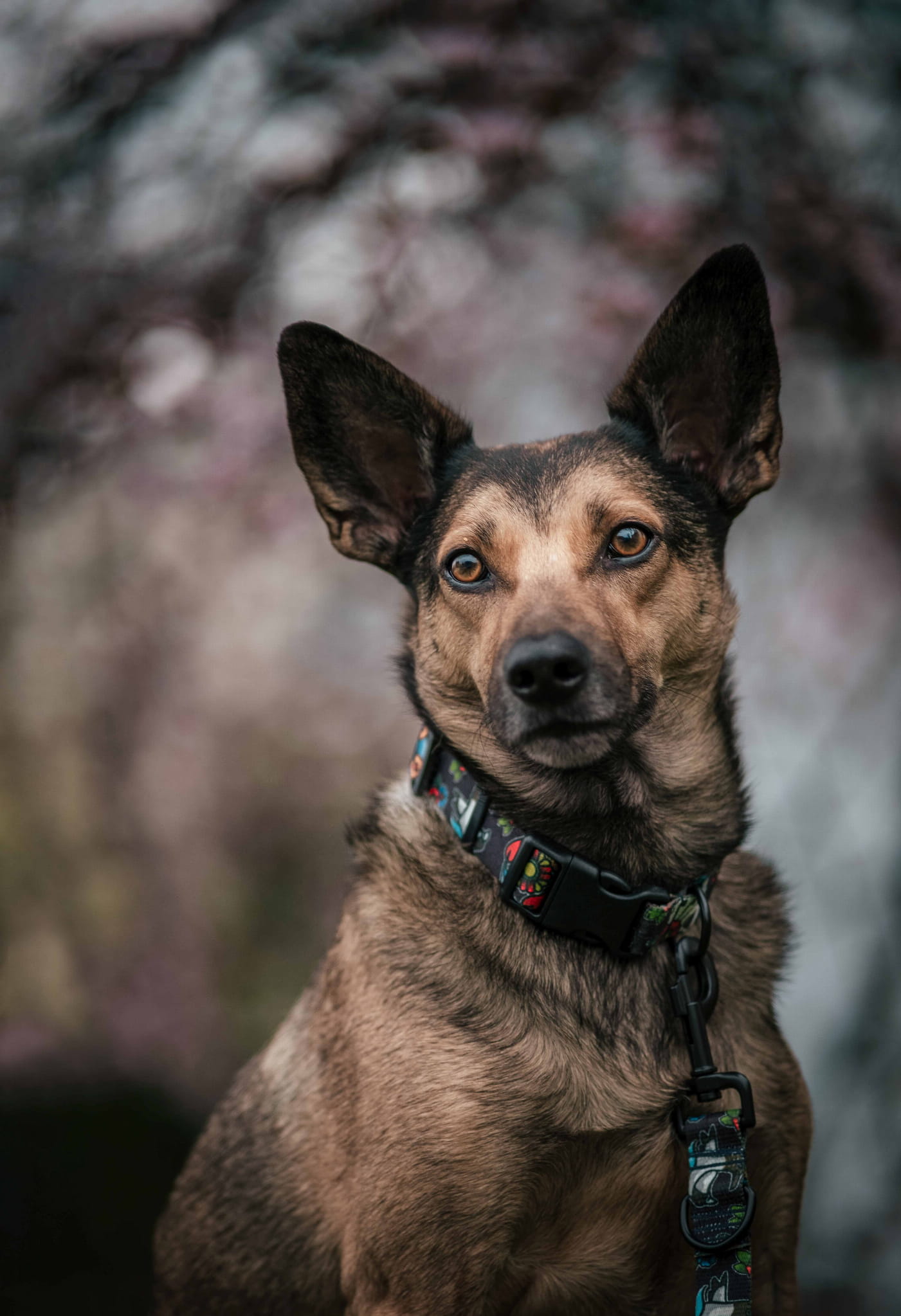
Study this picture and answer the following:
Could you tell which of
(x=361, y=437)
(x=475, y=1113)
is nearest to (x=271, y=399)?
(x=361, y=437)

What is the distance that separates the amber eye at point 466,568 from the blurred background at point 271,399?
980mm

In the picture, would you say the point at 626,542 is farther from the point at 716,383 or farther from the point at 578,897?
the point at 578,897

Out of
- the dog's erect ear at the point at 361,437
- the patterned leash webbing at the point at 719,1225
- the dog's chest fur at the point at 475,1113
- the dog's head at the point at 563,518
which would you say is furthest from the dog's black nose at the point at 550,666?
the patterned leash webbing at the point at 719,1225

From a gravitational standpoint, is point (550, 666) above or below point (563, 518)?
below

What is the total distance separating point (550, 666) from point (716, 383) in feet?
3.61

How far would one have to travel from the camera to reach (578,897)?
7.41 ft

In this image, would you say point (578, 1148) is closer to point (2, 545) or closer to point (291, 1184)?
point (291, 1184)

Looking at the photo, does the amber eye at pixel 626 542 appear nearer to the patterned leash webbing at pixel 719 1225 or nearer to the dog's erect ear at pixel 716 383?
the dog's erect ear at pixel 716 383

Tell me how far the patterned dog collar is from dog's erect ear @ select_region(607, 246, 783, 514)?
1.14m

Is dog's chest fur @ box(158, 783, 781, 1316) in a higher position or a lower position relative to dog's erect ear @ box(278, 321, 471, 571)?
lower

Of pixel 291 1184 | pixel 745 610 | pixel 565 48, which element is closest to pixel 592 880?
pixel 291 1184

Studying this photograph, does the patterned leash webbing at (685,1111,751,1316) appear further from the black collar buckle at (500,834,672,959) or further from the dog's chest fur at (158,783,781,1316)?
the black collar buckle at (500,834,672,959)

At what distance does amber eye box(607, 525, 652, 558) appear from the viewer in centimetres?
247

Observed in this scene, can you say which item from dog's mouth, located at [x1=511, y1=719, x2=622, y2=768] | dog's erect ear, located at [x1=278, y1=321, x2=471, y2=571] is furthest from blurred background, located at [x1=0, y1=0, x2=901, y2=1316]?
dog's mouth, located at [x1=511, y1=719, x2=622, y2=768]
